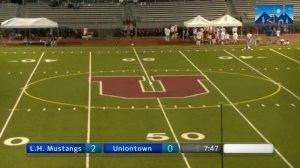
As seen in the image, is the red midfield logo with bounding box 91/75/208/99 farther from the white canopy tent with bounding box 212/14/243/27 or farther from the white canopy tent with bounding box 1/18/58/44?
the white canopy tent with bounding box 212/14/243/27

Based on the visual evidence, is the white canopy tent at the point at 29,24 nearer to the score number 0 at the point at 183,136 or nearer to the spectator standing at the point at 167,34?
the spectator standing at the point at 167,34

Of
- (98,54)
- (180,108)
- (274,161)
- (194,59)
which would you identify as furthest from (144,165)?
(98,54)

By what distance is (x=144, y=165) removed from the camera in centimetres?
1647

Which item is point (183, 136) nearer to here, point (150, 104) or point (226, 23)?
point (150, 104)

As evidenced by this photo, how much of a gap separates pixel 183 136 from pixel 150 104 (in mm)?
4594

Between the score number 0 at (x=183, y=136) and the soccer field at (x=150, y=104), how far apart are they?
1.1 inches

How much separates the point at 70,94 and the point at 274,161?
10.8 metres

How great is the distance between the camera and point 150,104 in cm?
2367

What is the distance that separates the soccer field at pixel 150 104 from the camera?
17156mm

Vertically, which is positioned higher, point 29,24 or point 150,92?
point 29,24

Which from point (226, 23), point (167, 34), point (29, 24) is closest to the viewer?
point (29, 24)
